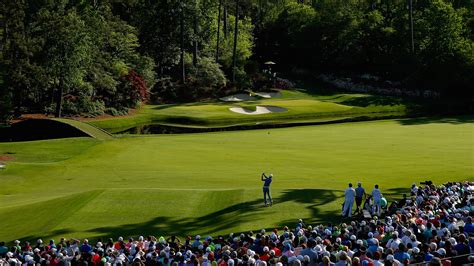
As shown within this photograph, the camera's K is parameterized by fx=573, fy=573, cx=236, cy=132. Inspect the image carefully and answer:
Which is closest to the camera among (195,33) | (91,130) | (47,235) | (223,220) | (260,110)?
(47,235)

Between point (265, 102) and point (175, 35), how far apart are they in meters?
21.9

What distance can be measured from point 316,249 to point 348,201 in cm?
880

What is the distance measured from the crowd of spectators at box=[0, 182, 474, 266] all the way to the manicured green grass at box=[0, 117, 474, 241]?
14.6ft

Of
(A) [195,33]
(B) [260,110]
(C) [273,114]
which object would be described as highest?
(A) [195,33]

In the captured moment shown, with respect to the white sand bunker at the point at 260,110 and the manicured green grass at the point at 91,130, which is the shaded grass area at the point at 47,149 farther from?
the white sand bunker at the point at 260,110

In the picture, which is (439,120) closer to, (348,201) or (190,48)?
(190,48)

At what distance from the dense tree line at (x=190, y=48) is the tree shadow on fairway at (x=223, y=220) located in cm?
3388

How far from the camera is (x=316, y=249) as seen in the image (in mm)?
15828

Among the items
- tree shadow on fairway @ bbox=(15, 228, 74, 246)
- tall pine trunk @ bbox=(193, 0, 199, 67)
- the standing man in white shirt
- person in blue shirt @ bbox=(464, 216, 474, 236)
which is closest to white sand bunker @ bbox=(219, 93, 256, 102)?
tall pine trunk @ bbox=(193, 0, 199, 67)

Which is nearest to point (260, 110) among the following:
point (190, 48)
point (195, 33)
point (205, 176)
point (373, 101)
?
point (373, 101)

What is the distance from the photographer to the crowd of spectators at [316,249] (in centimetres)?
1484

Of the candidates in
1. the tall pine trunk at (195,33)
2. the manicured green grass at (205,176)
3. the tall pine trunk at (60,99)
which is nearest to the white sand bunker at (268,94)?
the tall pine trunk at (195,33)

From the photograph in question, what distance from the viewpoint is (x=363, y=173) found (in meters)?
34.2

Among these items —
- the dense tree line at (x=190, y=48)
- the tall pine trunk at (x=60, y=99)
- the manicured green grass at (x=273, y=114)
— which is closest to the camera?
the dense tree line at (x=190, y=48)
